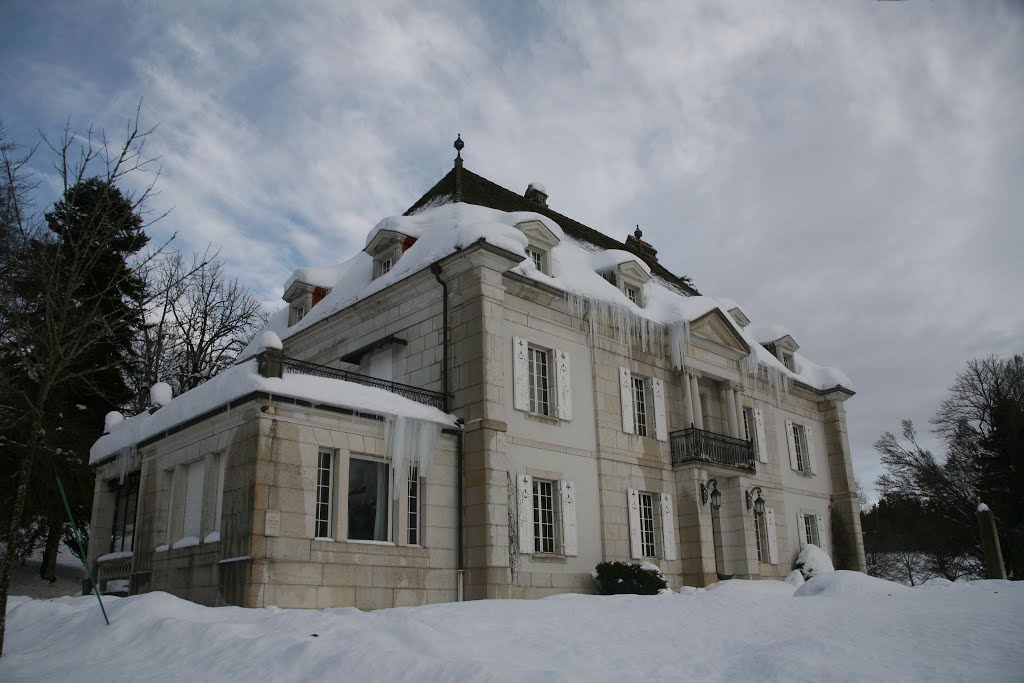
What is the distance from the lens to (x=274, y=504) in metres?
12.3

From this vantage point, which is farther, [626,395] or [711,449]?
[711,449]

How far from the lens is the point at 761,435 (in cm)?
2331

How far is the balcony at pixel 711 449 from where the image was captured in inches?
758

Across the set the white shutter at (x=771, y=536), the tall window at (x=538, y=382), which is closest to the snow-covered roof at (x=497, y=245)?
the tall window at (x=538, y=382)

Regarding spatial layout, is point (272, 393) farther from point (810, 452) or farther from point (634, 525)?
→ point (810, 452)

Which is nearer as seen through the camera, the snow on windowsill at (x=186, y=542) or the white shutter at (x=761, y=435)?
the snow on windowsill at (x=186, y=542)

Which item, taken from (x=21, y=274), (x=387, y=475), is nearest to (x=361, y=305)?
(x=387, y=475)

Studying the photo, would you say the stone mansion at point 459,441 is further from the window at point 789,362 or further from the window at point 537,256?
the window at point 789,362

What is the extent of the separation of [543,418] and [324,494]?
17.1 feet

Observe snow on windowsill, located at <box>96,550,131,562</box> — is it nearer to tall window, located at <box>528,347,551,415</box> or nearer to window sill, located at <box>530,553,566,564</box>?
window sill, located at <box>530,553,566,564</box>

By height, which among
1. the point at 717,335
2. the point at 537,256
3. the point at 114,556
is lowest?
the point at 114,556

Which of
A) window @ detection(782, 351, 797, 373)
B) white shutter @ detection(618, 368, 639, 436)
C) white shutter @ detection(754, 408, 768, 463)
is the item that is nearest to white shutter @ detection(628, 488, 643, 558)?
white shutter @ detection(618, 368, 639, 436)

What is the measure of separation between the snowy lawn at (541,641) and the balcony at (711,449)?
7532 mm

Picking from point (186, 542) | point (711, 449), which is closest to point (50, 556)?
point (186, 542)
